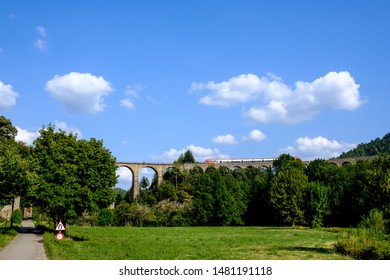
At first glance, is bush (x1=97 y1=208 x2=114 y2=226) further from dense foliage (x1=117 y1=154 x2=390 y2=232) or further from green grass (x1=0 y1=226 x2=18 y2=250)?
green grass (x1=0 y1=226 x2=18 y2=250)

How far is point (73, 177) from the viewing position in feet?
120

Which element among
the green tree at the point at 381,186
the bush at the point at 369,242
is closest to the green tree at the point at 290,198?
the green tree at the point at 381,186

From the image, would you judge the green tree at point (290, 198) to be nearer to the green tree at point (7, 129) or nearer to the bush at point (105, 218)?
the bush at point (105, 218)

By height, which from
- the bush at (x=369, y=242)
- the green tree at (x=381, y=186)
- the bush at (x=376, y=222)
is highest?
the green tree at (x=381, y=186)

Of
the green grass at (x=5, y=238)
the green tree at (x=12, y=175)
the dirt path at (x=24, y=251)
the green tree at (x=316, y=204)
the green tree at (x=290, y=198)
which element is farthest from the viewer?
the green tree at (x=290, y=198)

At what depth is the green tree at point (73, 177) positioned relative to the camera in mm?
35938

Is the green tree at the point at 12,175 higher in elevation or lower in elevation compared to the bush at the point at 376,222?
higher

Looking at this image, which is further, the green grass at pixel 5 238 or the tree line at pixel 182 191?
the tree line at pixel 182 191

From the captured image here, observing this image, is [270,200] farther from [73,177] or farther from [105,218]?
[73,177]

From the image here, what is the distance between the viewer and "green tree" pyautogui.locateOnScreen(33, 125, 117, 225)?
118 feet

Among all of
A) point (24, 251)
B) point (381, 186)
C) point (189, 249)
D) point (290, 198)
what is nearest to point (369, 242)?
point (381, 186)

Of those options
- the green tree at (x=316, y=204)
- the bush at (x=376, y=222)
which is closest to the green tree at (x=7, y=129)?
the green tree at (x=316, y=204)

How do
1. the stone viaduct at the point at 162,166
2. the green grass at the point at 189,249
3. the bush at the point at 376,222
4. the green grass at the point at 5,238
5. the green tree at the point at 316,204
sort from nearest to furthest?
1. the green grass at the point at 189,249
2. the bush at the point at 376,222
3. the green grass at the point at 5,238
4. the green tree at the point at 316,204
5. the stone viaduct at the point at 162,166
